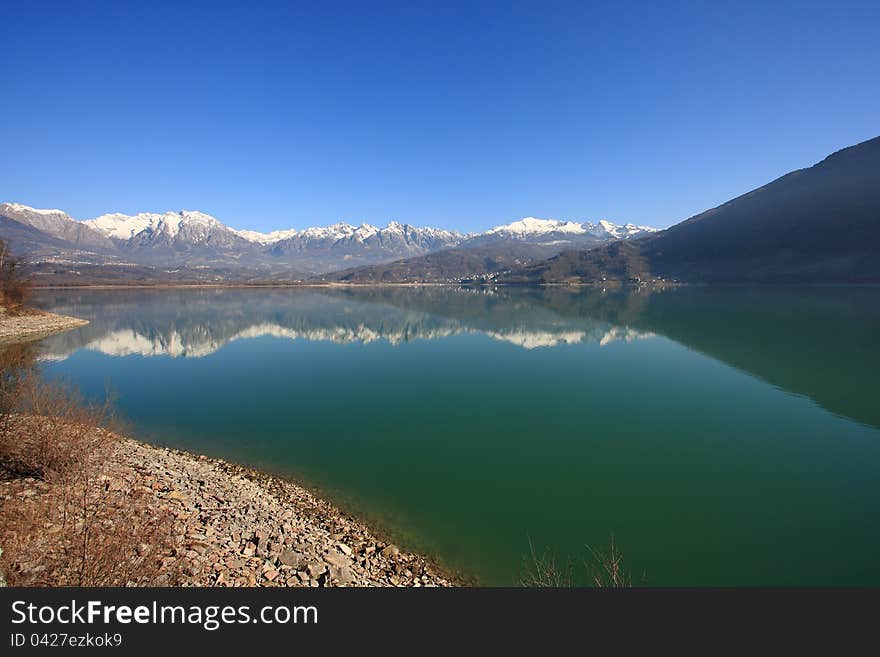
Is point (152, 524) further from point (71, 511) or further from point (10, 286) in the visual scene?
point (10, 286)

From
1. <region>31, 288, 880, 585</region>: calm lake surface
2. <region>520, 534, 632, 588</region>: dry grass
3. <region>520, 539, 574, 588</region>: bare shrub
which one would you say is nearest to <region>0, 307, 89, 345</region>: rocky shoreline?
<region>31, 288, 880, 585</region>: calm lake surface

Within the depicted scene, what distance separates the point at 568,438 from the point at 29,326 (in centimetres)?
5851

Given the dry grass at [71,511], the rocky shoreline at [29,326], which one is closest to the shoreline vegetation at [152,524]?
the dry grass at [71,511]

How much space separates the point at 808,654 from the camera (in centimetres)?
455

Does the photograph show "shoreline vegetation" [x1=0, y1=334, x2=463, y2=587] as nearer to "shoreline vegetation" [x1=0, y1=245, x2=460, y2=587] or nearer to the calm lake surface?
"shoreline vegetation" [x1=0, y1=245, x2=460, y2=587]

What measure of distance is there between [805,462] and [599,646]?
1438cm

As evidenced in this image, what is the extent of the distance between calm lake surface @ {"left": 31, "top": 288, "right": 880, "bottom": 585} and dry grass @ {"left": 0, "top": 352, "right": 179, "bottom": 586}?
15.9 ft

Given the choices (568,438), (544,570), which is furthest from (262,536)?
(568,438)

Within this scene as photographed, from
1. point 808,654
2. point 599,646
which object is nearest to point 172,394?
point 599,646

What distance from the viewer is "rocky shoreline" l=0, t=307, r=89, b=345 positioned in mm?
41106

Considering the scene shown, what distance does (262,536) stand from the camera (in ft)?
29.0

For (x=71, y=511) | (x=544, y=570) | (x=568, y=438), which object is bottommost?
(x=568, y=438)

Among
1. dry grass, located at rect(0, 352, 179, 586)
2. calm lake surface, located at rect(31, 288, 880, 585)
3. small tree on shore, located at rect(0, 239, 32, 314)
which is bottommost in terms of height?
calm lake surface, located at rect(31, 288, 880, 585)

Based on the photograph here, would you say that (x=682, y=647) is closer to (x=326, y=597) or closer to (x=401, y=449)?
(x=326, y=597)
